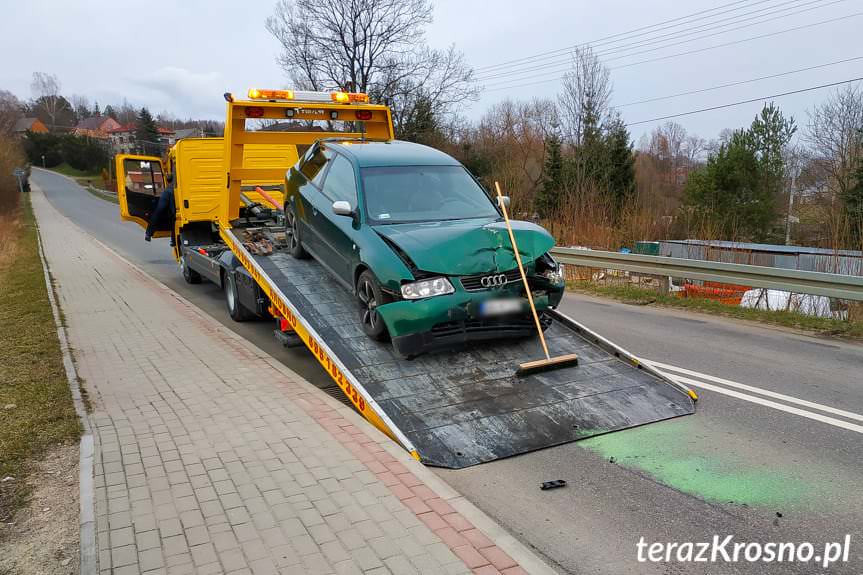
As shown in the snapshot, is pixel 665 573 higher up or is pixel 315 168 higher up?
pixel 315 168

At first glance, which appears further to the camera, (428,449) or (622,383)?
(622,383)

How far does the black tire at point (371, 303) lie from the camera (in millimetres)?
5691

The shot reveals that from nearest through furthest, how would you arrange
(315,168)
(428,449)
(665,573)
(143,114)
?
(665,573)
(428,449)
(315,168)
(143,114)

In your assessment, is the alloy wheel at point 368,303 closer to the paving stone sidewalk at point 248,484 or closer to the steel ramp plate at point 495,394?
the steel ramp plate at point 495,394

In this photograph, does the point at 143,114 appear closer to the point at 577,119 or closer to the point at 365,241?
the point at 577,119

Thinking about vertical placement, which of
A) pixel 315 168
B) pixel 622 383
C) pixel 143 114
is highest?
pixel 143 114

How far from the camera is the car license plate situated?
5.55 meters

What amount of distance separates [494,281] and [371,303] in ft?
4.02

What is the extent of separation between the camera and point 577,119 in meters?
33.6

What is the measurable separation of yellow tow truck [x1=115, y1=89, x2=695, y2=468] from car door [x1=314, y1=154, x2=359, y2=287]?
0.39m

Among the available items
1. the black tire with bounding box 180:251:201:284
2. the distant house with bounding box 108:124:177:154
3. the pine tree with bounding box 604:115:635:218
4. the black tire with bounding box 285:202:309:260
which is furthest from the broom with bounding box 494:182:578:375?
the distant house with bounding box 108:124:177:154

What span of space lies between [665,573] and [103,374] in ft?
19.4

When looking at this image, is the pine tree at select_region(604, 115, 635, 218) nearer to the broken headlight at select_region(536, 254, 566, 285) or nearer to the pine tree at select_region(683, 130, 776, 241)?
the pine tree at select_region(683, 130, 776, 241)

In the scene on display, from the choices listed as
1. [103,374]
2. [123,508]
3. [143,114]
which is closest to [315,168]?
[103,374]
